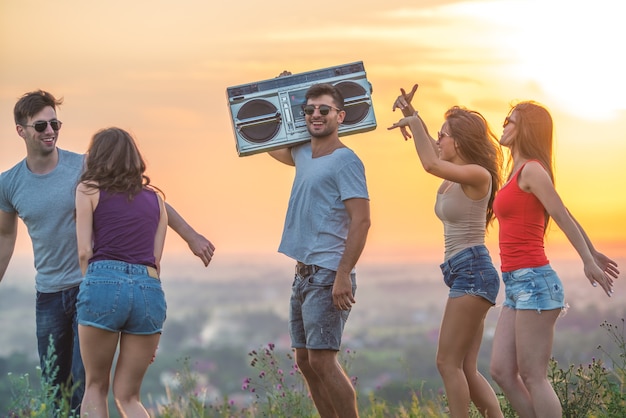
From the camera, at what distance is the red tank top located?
218 inches

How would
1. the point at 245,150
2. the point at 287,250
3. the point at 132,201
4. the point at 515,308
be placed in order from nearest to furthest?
1. the point at 132,201
2. the point at 515,308
3. the point at 287,250
4. the point at 245,150

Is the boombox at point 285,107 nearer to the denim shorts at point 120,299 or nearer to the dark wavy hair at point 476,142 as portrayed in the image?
the dark wavy hair at point 476,142

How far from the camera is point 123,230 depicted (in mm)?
5207

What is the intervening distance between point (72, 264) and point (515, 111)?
271 centimetres

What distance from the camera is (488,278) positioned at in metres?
5.70

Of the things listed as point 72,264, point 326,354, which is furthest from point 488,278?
point 72,264

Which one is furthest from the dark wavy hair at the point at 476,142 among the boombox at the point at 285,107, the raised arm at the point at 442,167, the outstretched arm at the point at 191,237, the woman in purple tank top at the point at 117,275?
the woman in purple tank top at the point at 117,275

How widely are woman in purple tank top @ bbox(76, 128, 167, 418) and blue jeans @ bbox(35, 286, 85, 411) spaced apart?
83cm

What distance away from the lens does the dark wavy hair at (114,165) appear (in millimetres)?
5246

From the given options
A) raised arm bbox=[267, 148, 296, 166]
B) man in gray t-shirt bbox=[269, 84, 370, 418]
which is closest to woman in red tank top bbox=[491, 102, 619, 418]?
man in gray t-shirt bbox=[269, 84, 370, 418]

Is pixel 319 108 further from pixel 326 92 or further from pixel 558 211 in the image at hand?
pixel 558 211

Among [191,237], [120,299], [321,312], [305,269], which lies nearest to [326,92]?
[305,269]

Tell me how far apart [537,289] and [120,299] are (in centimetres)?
217

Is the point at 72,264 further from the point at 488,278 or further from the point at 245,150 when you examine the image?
the point at 488,278
